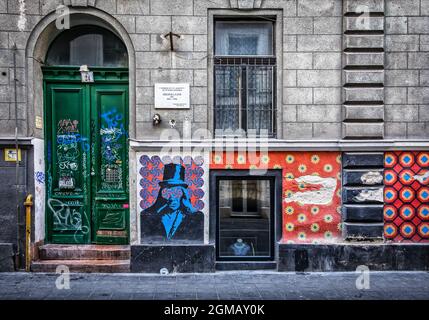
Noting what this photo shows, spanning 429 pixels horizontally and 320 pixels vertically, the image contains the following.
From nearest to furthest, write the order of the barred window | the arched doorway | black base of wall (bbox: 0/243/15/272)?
black base of wall (bbox: 0/243/15/272), the barred window, the arched doorway

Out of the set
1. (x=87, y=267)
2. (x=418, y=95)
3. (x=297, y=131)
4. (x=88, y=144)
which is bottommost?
(x=87, y=267)

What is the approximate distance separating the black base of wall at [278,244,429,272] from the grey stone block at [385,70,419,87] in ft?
10.6

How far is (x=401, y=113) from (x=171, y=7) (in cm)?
507

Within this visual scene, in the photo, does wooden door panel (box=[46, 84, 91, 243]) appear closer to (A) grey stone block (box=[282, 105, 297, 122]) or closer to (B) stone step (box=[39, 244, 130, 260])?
(B) stone step (box=[39, 244, 130, 260])

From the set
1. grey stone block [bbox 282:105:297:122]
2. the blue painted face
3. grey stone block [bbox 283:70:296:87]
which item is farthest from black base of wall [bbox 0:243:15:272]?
grey stone block [bbox 283:70:296:87]

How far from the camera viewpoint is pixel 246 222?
7.86 metres

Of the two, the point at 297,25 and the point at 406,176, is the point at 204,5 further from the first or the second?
the point at 406,176

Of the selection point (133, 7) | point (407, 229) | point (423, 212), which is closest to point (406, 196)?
point (423, 212)

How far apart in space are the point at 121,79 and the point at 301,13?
12.8 ft

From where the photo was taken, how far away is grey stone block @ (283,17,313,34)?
7.50 m

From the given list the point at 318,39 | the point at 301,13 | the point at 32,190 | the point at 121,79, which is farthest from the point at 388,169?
the point at 32,190

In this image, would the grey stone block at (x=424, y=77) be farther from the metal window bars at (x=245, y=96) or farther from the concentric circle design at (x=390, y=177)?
the metal window bars at (x=245, y=96)

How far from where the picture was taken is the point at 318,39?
24.7ft

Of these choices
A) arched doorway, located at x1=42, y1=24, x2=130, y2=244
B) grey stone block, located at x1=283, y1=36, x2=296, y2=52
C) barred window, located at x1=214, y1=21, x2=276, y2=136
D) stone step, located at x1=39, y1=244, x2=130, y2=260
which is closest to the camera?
grey stone block, located at x1=283, y1=36, x2=296, y2=52
